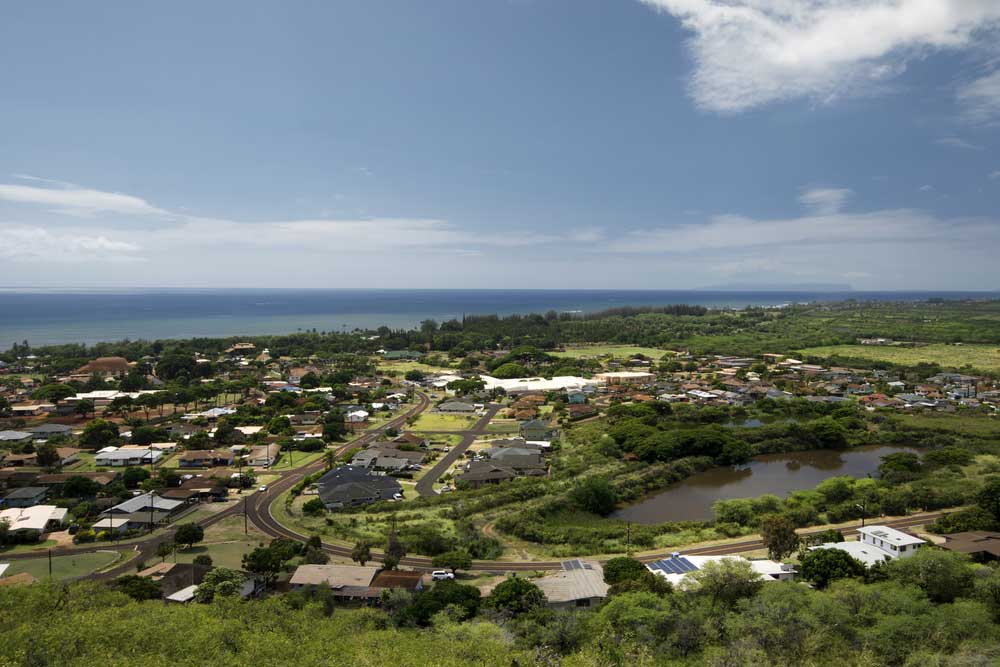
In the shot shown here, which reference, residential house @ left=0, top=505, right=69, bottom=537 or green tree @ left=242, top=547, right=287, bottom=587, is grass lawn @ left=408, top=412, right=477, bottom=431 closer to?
residential house @ left=0, top=505, right=69, bottom=537

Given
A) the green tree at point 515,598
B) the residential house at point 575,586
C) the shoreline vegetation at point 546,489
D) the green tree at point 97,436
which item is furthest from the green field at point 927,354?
the green tree at point 97,436

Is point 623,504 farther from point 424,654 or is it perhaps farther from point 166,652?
point 166,652

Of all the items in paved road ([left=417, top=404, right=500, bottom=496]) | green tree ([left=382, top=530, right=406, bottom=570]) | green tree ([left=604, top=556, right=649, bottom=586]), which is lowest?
paved road ([left=417, top=404, right=500, bottom=496])

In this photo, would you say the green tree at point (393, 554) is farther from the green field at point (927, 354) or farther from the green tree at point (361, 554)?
the green field at point (927, 354)

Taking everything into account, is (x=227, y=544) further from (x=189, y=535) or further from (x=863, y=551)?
(x=863, y=551)

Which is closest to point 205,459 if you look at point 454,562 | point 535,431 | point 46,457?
point 46,457

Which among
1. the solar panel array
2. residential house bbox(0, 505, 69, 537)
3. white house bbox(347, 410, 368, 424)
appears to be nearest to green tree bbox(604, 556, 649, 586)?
the solar panel array
